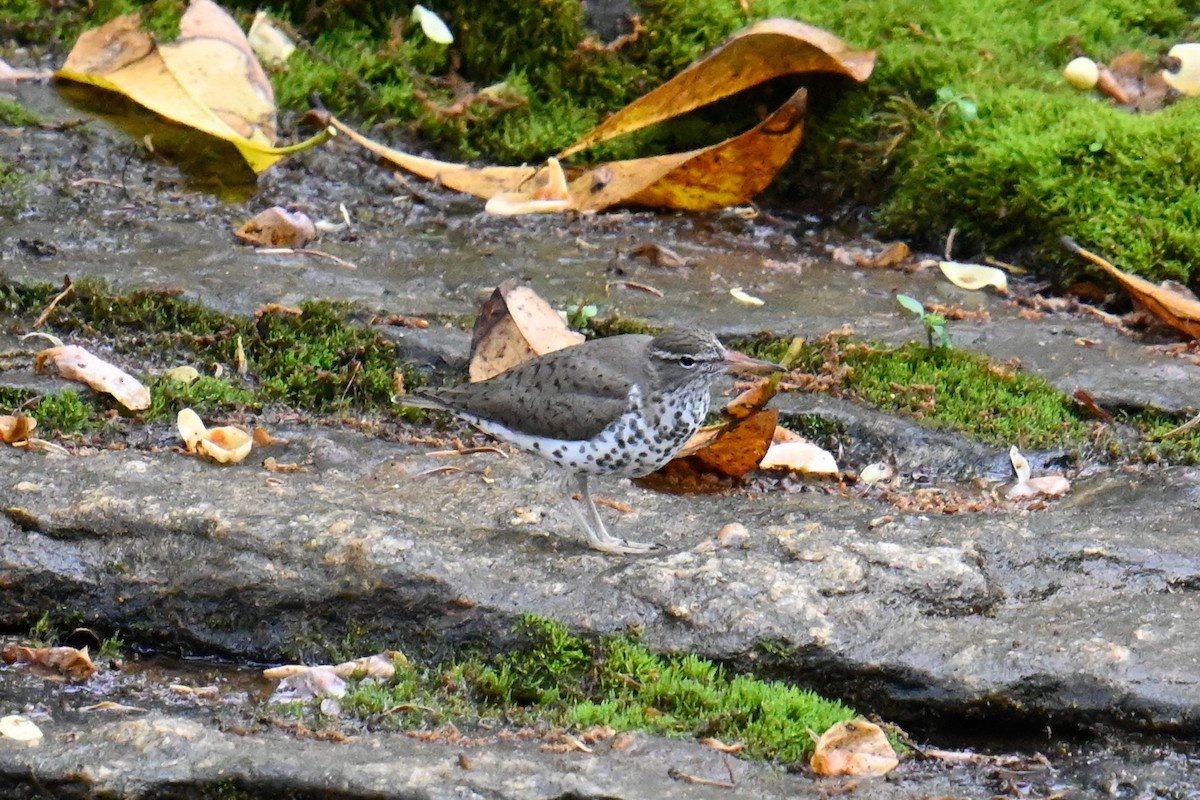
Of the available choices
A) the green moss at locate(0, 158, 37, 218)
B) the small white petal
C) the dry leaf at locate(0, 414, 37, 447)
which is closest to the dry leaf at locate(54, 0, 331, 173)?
the green moss at locate(0, 158, 37, 218)

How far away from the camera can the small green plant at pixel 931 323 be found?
744 centimetres

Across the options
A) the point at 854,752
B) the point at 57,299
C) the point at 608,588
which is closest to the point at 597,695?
the point at 608,588

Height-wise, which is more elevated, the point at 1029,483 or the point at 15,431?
the point at 15,431

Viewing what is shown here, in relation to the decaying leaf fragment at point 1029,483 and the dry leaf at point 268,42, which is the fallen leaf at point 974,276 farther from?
the dry leaf at point 268,42

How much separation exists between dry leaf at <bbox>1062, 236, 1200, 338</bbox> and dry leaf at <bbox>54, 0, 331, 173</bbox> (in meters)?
4.74

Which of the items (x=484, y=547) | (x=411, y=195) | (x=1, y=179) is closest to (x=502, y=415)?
(x=484, y=547)

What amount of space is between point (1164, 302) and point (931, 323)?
1.53m

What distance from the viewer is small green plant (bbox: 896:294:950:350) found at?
744 cm

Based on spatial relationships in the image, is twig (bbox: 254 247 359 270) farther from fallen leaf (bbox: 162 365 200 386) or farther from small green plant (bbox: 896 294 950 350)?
small green plant (bbox: 896 294 950 350)

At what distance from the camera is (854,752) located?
480 cm

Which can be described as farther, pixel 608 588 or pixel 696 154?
pixel 696 154

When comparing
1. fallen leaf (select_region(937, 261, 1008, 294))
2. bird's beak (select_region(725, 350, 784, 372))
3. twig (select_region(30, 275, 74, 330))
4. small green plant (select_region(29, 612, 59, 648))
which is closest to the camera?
small green plant (select_region(29, 612, 59, 648))

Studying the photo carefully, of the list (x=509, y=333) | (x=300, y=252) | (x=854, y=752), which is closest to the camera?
(x=854, y=752)

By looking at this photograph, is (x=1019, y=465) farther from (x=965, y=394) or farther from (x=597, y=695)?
(x=597, y=695)
